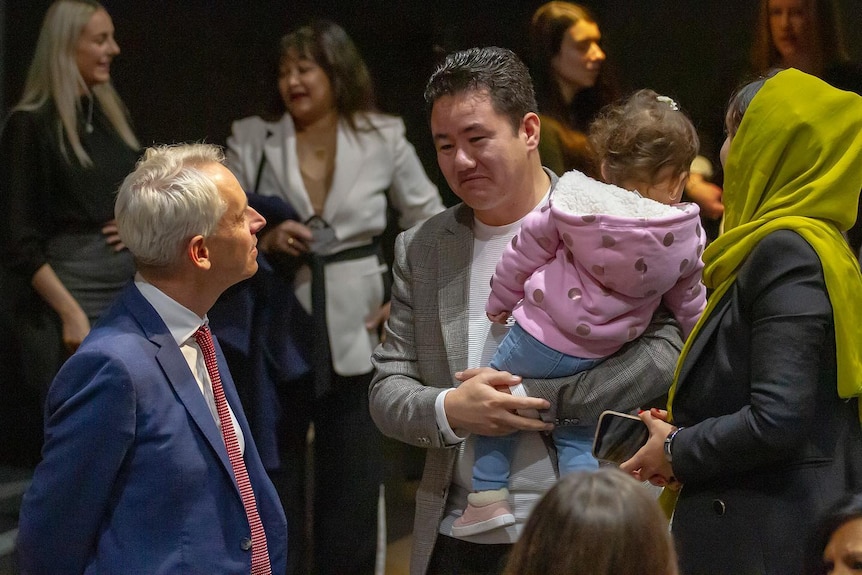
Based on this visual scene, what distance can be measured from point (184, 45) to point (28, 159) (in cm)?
71

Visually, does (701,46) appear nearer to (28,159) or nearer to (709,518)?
(709,518)

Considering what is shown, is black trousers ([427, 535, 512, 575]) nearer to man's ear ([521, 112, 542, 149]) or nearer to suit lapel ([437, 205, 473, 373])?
suit lapel ([437, 205, 473, 373])

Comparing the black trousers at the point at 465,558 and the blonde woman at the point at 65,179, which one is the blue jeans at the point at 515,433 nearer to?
the black trousers at the point at 465,558

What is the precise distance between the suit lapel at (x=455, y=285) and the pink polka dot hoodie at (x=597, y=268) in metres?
0.14

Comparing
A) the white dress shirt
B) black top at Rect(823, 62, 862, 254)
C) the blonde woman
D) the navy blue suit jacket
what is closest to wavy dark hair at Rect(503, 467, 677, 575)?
the navy blue suit jacket

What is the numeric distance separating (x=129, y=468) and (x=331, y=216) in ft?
6.84

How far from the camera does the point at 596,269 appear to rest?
2430mm

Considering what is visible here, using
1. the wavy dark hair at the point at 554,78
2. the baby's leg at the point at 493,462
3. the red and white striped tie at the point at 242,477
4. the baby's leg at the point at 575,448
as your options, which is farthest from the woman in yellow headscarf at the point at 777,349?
the wavy dark hair at the point at 554,78

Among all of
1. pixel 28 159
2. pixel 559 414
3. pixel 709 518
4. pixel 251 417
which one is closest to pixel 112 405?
pixel 559 414

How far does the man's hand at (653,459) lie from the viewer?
92.6 inches

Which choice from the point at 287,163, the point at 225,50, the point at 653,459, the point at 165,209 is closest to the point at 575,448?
the point at 653,459

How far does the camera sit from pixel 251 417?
4004 millimetres

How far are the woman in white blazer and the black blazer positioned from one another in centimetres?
200

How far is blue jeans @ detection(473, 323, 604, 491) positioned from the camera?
2.54 meters
